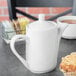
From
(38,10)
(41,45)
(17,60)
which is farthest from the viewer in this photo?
(38,10)

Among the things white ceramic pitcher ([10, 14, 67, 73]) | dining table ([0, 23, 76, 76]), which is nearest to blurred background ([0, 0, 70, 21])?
dining table ([0, 23, 76, 76])

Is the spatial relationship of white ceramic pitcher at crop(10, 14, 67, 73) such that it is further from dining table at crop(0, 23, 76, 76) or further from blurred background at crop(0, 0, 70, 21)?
blurred background at crop(0, 0, 70, 21)

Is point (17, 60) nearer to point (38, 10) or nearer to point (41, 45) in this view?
point (41, 45)

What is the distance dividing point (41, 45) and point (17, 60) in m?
0.14

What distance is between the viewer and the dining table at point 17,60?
2.34 ft

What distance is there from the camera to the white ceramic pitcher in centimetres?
68

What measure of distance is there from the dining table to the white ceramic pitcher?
0.08ft

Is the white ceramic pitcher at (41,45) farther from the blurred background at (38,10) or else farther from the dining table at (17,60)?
the blurred background at (38,10)

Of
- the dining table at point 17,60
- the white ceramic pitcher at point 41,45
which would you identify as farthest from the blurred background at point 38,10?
the white ceramic pitcher at point 41,45

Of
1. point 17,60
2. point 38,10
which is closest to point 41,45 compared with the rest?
point 17,60

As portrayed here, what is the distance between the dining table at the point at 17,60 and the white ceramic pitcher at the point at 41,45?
2 centimetres

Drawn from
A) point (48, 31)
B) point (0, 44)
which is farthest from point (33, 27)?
point (0, 44)

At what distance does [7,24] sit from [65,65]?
41 cm

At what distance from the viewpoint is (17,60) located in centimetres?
79
